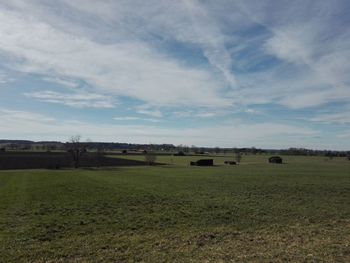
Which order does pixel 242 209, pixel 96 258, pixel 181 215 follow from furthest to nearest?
1. pixel 242 209
2. pixel 181 215
3. pixel 96 258

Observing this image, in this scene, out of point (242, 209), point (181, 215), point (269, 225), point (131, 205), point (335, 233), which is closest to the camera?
point (335, 233)

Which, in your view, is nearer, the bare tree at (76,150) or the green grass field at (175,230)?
the green grass field at (175,230)

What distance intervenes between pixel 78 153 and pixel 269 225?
86.6m

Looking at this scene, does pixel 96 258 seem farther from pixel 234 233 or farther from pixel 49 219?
pixel 49 219

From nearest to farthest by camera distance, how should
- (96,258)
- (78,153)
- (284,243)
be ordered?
(96,258) < (284,243) < (78,153)

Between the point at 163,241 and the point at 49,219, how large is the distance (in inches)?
246

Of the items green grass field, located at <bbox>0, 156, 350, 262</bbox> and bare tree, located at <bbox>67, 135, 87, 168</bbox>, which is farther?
bare tree, located at <bbox>67, 135, 87, 168</bbox>

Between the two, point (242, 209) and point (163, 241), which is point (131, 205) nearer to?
point (242, 209)

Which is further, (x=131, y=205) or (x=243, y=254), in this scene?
(x=131, y=205)

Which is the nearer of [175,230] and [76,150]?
[175,230]

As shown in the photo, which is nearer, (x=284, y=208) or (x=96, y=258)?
(x=96, y=258)

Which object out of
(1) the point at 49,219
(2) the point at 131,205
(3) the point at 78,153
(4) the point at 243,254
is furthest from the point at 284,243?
(3) the point at 78,153

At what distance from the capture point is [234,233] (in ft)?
40.7

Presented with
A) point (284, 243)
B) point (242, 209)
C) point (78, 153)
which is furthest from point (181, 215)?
point (78, 153)
